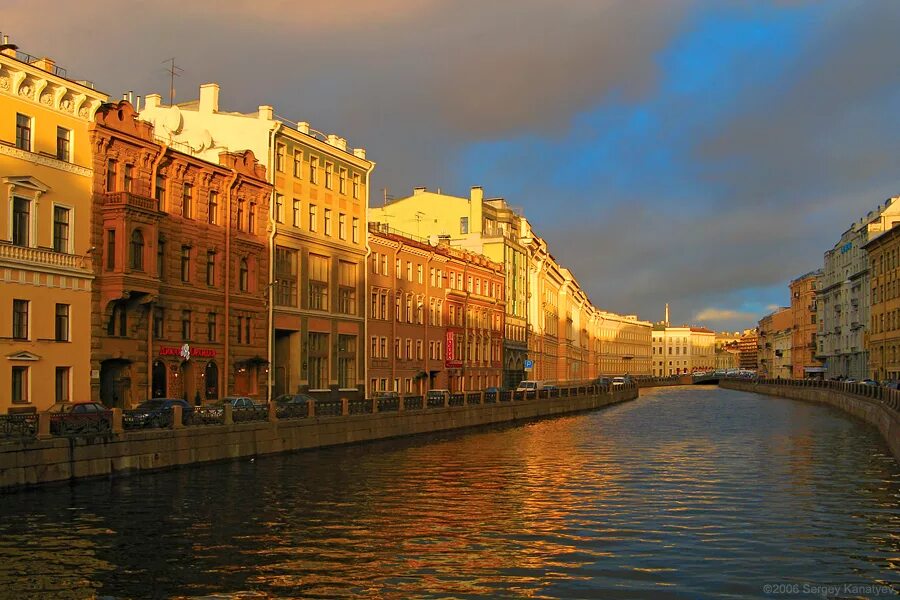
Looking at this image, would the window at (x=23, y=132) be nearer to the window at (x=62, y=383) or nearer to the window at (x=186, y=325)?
the window at (x=62, y=383)

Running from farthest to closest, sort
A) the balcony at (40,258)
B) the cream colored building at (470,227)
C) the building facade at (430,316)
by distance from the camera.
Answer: the cream colored building at (470,227) < the building facade at (430,316) < the balcony at (40,258)

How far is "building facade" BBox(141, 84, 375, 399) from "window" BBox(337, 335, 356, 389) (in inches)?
2.8

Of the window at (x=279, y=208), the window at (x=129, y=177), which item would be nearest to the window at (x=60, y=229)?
the window at (x=129, y=177)

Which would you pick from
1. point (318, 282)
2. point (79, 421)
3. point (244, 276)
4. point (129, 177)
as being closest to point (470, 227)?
point (318, 282)

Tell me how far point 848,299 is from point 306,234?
9703cm

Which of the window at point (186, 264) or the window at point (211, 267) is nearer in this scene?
the window at point (186, 264)

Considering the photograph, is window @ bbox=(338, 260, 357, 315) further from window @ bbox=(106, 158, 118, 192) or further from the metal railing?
window @ bbox=(106, 158, 118, 192)

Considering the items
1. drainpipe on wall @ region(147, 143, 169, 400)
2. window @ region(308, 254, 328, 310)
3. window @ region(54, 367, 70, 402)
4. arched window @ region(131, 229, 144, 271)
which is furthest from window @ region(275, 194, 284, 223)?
window @ region(54, 367, 70, 402)

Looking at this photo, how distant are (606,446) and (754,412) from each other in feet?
135

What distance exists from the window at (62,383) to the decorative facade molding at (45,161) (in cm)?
902

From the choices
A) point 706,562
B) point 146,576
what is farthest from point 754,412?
point 146,576

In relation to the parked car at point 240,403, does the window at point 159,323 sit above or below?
above

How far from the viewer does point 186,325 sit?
50312 mm

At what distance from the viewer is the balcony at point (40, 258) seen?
3878 centimetres
